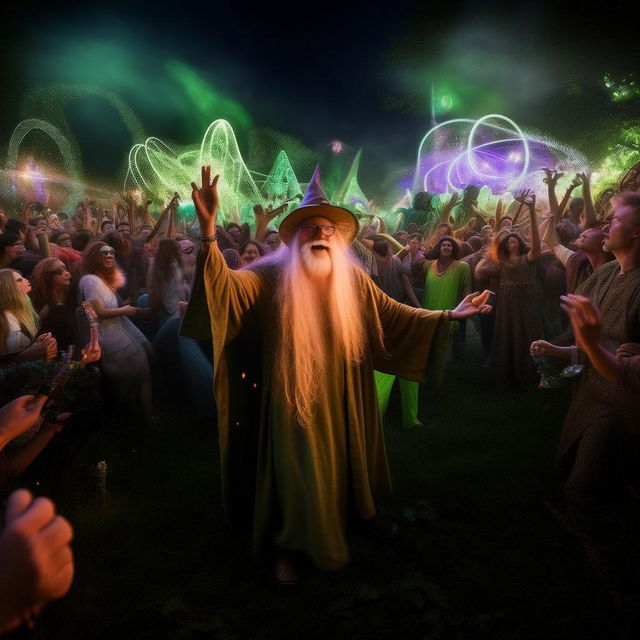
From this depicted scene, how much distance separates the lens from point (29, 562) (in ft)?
2.92

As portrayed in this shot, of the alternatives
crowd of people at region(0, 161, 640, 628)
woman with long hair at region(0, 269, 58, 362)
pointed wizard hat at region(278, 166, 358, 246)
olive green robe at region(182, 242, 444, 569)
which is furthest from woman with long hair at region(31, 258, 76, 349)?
pointed wizard hat at region(278, 166, 358, 246)

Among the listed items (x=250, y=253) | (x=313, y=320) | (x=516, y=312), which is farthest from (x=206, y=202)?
(x=516, y=312)

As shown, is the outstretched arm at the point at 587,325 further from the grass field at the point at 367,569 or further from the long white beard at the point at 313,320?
the long white beard at the point at 313,320

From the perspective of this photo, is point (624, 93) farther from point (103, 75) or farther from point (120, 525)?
point (120, 525)

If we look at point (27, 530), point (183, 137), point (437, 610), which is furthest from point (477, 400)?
point (183, 137)

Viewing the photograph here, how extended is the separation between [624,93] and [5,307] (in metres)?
18.5

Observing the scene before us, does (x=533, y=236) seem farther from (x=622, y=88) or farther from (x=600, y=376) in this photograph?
(x=622, y=88)

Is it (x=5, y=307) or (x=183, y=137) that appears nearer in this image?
(x=5, y=307)

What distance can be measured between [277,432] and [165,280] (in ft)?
10.0

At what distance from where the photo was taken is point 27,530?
90cm

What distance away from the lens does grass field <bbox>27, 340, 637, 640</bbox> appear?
246 centimetres

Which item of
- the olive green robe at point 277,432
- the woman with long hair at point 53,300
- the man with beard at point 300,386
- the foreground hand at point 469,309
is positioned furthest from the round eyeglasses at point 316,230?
the woman with long hair at point 53,300

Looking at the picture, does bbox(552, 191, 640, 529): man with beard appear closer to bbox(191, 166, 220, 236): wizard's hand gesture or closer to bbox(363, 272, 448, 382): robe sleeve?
bbox(363, 272, 448, 382): robe sleeve

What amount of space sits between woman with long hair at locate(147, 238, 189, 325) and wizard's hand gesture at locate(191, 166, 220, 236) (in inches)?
116
